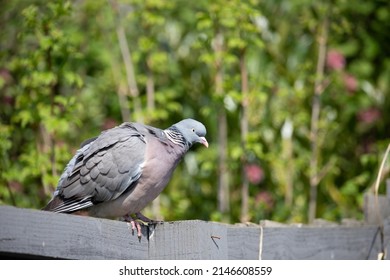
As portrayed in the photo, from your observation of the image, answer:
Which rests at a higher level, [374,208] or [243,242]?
[243,242]

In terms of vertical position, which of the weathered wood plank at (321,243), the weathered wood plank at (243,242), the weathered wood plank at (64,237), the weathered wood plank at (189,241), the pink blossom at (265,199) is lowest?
the pink blossom at (265,199)

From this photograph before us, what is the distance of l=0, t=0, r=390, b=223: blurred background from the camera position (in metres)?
5.09

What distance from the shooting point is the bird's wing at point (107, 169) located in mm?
3291

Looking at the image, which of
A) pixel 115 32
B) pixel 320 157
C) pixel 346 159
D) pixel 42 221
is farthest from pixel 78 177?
pixel 346 159

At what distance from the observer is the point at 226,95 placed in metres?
5.18

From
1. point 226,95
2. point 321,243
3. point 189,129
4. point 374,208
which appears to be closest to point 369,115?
point 226,95

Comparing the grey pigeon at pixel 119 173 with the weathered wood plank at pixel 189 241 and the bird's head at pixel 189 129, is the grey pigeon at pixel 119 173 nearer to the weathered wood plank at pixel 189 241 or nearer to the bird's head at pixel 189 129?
the bird's head at pixel 189 129

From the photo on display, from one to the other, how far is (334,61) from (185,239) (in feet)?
11.9

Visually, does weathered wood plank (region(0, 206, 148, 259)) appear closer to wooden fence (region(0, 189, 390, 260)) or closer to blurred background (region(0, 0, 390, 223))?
wooden fence (region(0, 189, 390, 260))

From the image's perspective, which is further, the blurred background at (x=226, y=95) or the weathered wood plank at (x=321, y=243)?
the blurred background at (x=226, y=95)

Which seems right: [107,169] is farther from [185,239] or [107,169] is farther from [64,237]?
[64,237]

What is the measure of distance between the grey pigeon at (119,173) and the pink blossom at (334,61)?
110 inches

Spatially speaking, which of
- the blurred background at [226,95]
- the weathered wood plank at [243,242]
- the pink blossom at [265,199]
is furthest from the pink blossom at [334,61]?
the weathered wood plank at [243,242]

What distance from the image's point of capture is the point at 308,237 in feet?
11.4
